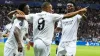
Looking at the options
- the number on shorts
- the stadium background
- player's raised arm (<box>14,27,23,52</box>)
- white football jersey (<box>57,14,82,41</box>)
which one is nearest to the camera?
the number on shorts

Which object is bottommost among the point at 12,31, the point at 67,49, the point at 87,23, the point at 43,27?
the point at 87,23

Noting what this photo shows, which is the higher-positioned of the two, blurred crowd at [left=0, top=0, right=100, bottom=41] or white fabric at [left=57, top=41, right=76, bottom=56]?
white fabric at [left=57, top=41, right=76, bottom=56]

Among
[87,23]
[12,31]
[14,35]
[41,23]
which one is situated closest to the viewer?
[41,23]

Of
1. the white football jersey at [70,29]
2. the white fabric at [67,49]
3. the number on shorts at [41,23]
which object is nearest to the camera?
the number on shorts at [41,23]

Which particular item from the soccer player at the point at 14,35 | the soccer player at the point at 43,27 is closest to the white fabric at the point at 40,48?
the soccer player at the point at 43,27

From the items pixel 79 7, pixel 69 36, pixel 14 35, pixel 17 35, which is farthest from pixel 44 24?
pixel 79 7

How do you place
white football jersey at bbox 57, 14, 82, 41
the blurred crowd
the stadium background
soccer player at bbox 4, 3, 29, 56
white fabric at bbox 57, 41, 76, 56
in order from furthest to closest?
the stadium background
the blurred crowd
white football jersey at bbox 57, 14, 82, 41
white fabric at bbox 57, 41, 76, 56
soccer player at bbox 4, 3, 29, 56

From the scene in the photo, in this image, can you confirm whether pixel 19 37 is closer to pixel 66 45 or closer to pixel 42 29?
pixel 42 29

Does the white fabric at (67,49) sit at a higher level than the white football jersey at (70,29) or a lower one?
lower

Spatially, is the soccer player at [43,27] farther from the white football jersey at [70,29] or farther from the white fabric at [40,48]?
the white football jersey at [70,29]

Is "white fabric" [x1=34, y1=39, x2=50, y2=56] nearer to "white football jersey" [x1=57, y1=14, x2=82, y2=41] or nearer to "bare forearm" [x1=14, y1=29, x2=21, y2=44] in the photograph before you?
"bare forearm" [x1=14, y1=29, x2=21, y2=44]

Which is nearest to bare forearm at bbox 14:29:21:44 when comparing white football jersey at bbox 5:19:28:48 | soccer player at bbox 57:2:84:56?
white football jersey at bbox 5:19:28:48

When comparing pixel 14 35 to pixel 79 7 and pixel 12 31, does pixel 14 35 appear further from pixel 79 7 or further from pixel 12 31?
pixel 79 7

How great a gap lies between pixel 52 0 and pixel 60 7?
186 centimetres
